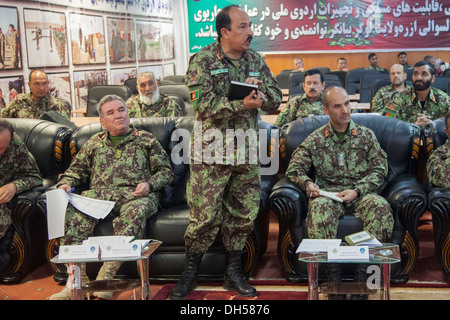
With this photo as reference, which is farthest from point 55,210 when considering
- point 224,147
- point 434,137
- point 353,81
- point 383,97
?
point 353,81

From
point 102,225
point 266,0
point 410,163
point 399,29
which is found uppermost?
point 266,0

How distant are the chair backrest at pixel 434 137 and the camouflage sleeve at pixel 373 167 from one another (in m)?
0.42

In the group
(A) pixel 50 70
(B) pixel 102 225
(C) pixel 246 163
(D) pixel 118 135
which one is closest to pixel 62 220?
(B) pixel 102 225

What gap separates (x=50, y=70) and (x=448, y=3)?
8606 mm

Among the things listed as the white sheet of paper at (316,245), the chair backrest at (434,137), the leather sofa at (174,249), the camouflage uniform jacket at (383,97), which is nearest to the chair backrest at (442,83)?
the camouflage uniform jacket at (383,97)

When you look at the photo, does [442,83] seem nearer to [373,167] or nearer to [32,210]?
[373,167]

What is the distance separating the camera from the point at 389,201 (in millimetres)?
3188

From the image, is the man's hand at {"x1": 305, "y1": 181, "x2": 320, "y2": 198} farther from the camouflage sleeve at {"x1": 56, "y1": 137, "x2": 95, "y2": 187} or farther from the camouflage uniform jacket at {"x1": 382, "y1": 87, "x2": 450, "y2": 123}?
the camouflage uniform jacket at {"x1": 382, "y1": 87, "x2": 450, "y2": 123}

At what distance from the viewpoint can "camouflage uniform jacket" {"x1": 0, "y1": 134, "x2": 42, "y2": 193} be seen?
3.53m

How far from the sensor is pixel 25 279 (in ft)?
11.6

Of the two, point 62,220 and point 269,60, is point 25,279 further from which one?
point 269,60

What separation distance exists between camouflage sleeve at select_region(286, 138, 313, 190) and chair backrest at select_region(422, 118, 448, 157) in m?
0.81

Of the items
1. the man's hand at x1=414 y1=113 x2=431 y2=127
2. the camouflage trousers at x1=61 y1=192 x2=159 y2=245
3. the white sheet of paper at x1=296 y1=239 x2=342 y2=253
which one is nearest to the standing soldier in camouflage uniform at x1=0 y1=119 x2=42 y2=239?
the camouflage trousers at x1=61 y1=192 x2=159 y2=245

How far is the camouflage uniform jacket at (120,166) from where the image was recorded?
340cm
